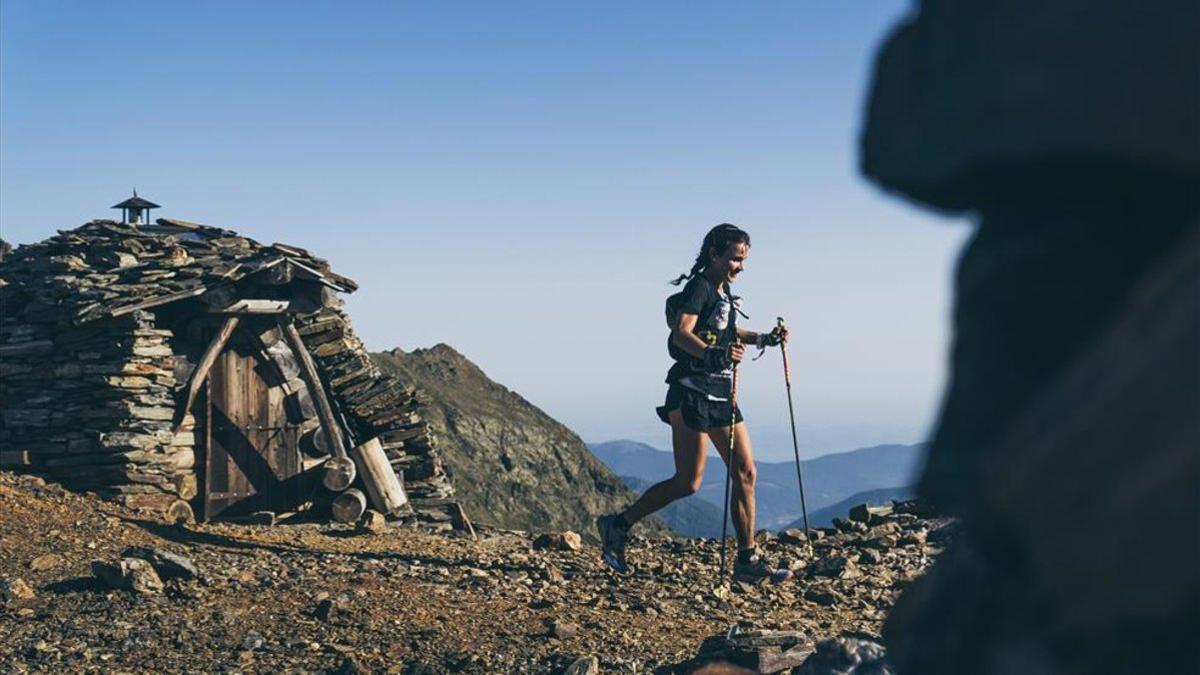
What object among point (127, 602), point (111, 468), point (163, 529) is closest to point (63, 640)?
point (127, 602)

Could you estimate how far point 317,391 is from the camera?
17.4 m

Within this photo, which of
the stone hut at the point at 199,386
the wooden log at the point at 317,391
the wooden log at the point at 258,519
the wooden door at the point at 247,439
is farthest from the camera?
the wooden log at the point at 317,391

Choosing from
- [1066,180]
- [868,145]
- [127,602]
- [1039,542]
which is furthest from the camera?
[127,602]

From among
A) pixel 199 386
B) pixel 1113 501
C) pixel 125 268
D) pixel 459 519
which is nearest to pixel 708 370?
pixel 1113 501

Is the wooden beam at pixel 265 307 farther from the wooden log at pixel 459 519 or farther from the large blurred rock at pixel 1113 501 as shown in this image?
the large blurred rock at pixel 1113 501

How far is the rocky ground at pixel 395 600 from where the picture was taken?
826 cm

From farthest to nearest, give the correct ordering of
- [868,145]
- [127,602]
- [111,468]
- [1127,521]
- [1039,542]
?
[111,468] < [127,602] < [868,145] < [1039,542] < [1127,521]

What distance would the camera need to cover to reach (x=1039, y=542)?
2371 millimetres

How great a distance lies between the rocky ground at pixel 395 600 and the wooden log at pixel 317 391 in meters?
3.99

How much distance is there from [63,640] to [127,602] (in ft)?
2.63

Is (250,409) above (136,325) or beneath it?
beneath

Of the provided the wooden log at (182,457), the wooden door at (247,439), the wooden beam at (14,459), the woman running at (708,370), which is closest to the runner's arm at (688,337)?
the woman running at (708,370)

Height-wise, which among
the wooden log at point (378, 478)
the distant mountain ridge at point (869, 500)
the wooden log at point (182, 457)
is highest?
the wooden log at point (182, 457)

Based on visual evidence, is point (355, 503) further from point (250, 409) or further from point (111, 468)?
point (111, 468)
